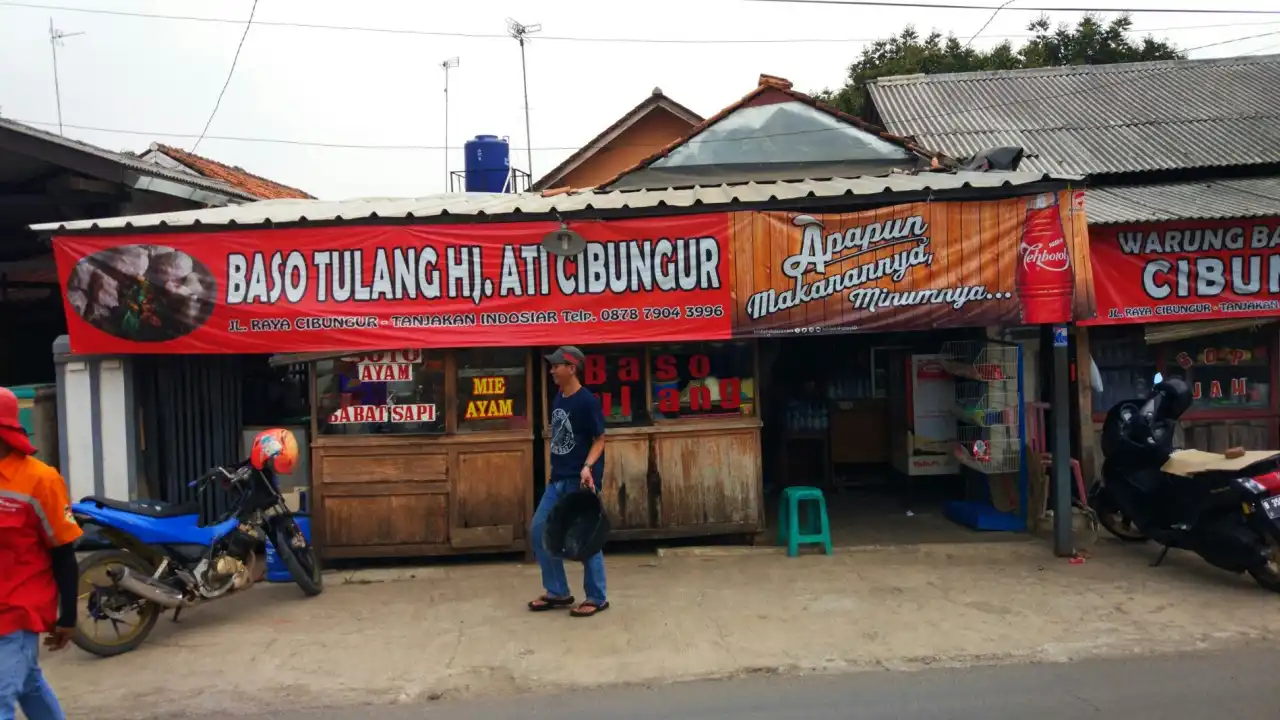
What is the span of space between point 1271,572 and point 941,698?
315cm

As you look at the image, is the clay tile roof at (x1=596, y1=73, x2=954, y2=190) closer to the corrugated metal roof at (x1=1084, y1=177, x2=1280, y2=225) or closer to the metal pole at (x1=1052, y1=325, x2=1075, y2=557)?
the corrugated metal roof at (x1=1084, y1=177, x2=1280, y2=225)

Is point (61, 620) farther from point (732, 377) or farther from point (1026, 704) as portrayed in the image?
point (732, 377)

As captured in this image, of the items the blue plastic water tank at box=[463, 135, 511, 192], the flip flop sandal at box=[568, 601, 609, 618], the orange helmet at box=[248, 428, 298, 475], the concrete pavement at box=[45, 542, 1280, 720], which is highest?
the blue plastic water tank at box=[463, 135, 511, 192]

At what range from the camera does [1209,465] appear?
21.5ft

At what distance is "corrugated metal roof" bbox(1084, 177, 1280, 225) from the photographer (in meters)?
7.97

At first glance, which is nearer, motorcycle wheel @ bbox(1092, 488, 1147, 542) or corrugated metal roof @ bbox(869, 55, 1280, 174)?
motorcycle wheel @ bbox(1092, 488, 1147, 542)

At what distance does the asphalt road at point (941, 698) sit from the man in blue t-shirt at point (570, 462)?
1.33 meters

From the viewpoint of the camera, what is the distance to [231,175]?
16328 mm

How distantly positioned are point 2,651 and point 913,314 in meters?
6.05

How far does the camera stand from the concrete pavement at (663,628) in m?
5.12

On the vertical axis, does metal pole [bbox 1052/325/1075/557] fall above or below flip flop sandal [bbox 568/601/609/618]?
above

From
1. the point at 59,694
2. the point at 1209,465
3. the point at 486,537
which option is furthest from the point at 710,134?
the point at 59,694

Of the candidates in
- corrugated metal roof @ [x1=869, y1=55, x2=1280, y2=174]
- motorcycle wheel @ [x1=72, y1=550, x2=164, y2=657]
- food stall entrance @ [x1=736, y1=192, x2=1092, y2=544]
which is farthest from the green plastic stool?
corrugated metal roof @ [x1=869, y1=55, x2=1280, y2=174]

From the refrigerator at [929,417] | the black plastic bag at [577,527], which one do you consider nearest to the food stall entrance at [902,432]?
the refrigerator at [929,417]
